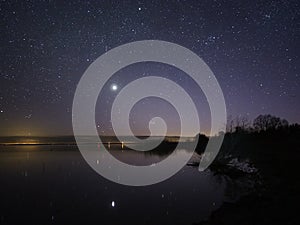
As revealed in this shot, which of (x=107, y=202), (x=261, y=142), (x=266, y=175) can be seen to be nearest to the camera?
(x=107, y=202)

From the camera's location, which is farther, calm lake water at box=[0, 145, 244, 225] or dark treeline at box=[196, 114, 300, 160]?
dark treeline at box=[196, 114, 300, 160]

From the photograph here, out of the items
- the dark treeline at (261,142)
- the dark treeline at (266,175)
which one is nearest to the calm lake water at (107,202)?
the dark treeline at (266,175)

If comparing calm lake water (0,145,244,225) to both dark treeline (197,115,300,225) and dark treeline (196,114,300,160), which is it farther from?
dark treeline (196,114,300,160)

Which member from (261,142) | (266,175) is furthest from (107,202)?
(261,142)

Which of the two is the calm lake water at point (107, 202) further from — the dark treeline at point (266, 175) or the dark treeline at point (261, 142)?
the dark treeline at point (261, 142)

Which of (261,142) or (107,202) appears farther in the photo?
(261,142)

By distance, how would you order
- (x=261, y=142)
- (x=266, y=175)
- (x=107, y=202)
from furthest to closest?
1. (x=261, y=142)
2. (x=266, y=175)
3. (x=107, y=202)

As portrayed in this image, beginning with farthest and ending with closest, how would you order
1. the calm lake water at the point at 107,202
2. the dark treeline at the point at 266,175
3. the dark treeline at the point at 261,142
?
1. the dark treeline at the point at 261,142
2. the calm lake water at the point at 107,202
3. the dark treeline at the point at 266,175

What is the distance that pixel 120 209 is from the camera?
26.4 meters

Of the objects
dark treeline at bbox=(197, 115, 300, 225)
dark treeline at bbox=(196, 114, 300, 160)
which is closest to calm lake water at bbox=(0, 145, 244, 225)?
dark treeline at bbox=(197, 115, 300, 225)

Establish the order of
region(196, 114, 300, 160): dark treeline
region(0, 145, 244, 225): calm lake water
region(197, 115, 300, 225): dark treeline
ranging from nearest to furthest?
region(197, 115, 300, 225): dark treeline < region(0, 145, 244, 225): calm lake water < region(196, 114, 300, 160): dark treeline

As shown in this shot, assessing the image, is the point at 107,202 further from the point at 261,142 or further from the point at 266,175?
the point at 261,142

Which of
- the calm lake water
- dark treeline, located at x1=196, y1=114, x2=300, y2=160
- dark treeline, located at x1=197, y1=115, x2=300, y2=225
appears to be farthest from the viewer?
dark treeline, located at x1=196, y1=114, x2=300, y2=160

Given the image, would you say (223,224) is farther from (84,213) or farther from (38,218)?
(38,218)
